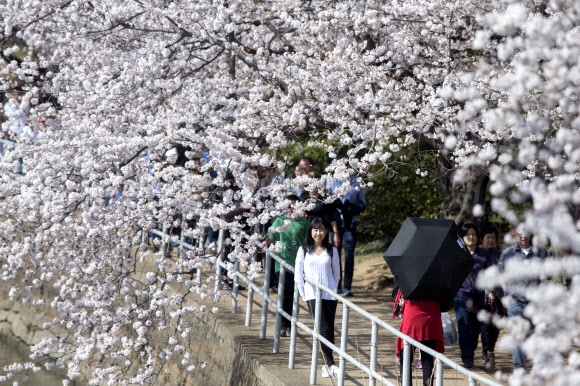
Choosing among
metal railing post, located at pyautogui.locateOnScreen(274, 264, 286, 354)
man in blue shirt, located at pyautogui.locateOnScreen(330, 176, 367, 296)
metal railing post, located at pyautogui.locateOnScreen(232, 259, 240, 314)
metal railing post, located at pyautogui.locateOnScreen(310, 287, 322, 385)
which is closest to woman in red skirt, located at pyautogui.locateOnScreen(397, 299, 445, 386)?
metal railing post, located at pyautogui.locateOnScreen(310, 287, 322, 385)

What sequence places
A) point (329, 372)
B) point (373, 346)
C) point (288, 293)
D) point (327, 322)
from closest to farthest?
point (373, 346)
point (329, 372)
point (327, 322)
point (288, 293)

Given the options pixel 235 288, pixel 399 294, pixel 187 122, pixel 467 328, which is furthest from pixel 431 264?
pixel 235 288

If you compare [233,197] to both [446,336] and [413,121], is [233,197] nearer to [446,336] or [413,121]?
[413,121]

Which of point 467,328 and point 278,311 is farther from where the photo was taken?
point 467,328

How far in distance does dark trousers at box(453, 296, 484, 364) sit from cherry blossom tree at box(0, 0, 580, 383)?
1.15 meters

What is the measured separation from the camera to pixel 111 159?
7.35 m

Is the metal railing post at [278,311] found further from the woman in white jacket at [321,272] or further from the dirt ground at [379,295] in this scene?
the dirt ground at [379,295]

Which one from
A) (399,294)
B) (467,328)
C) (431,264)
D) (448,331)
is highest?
(431,264)

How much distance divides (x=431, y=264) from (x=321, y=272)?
4.01 ft

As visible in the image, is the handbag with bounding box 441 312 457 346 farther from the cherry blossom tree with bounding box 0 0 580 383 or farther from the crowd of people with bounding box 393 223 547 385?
the cherry blossom tree with bounding box 0 0 580 383

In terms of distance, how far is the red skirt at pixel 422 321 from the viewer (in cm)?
639

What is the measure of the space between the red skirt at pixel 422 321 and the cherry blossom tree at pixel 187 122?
1177 mm

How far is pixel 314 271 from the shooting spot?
7.32 meters

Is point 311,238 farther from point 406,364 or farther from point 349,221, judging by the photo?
point 349,221
